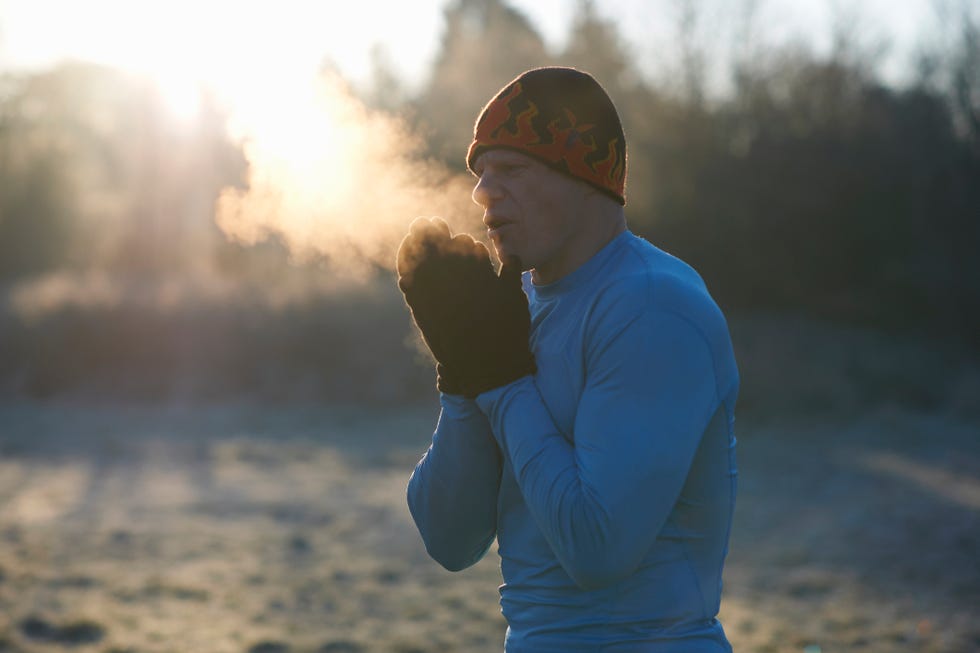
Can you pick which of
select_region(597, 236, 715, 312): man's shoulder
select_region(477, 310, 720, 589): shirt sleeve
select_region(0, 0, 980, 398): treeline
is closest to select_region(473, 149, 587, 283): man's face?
select_region(597, 236, 715, 312): man's shoulder

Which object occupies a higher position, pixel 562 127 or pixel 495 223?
pixel 562 127

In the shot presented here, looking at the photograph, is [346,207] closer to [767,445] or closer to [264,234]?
[264,234]

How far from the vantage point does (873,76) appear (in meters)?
21.3

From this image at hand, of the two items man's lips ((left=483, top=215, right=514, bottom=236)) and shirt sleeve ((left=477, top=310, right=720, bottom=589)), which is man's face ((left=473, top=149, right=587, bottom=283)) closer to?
man's lips ((left=483, top=215, right=514, bottom=236))

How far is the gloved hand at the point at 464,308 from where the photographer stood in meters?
1.76

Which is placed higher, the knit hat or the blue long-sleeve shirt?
the knit hat

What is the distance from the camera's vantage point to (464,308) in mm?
1806

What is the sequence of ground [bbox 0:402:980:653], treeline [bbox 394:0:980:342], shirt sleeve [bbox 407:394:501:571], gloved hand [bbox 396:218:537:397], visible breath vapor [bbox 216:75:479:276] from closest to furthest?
gloved hand [bbox 396:218:537:397] → shirt sleeve [bbox 407:394:501:571] → visible breath vapor [bbox 216:75:479:276] → ground [bbox 0:402:980:653] → treeline [bbox 394:0:980:342]

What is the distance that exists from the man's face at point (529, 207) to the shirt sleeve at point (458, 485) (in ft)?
1.00

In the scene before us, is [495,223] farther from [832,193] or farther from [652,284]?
[832,193]

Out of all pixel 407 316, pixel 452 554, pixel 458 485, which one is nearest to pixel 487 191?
pixel 458 485

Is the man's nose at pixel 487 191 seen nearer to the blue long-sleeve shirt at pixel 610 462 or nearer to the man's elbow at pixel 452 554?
the blue long-sleeve shirt at pixel 610 462

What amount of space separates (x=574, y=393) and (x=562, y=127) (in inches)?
18.6

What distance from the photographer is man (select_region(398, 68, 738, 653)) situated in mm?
1569
